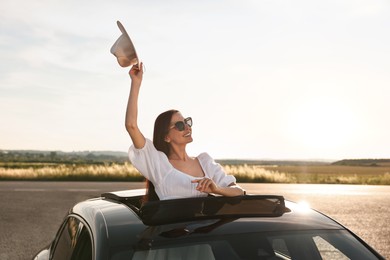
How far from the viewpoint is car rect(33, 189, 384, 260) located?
266cm

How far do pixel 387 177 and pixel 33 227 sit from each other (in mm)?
27511

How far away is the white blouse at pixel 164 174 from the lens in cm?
434

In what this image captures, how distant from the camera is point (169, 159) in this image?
479 centimetres

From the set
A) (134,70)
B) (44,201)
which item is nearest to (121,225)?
(134,70)

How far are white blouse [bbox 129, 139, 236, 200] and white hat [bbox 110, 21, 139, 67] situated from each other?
26.9 inches

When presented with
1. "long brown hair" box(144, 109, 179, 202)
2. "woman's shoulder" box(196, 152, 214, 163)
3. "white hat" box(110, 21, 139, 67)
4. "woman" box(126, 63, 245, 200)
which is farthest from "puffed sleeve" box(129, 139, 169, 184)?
"white hat" box(110, 21, 139, 67)

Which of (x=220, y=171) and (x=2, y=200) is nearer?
(x=220, y=171)

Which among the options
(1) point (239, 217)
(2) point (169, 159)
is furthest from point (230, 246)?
(2) point (169, 159)

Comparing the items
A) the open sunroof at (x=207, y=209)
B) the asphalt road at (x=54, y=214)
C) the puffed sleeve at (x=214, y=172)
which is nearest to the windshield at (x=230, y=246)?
the open sunroof at (x=207, y=209)

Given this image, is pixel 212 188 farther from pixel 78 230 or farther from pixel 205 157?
pixel 205 157

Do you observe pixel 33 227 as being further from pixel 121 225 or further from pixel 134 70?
pixel 121 225

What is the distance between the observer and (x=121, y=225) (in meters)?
2.83

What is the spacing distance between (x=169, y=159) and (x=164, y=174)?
0.35 meters

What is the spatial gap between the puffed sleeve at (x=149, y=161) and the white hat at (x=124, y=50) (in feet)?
2.24
